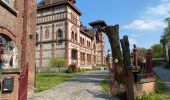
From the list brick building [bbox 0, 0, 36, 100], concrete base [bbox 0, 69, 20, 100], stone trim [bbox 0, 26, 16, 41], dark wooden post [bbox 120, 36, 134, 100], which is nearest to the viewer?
concrete base [bbox 0, 69, 20, 100]

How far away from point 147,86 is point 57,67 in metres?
26.8

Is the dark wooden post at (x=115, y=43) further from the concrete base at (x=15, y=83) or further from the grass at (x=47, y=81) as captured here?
the concrete base at (x=15, y=83)

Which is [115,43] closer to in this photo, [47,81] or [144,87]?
[144,87]

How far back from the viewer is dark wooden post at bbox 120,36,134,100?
12622mm

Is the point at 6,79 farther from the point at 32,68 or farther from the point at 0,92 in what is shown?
the point at 32,68

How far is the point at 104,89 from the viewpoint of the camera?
15102mm

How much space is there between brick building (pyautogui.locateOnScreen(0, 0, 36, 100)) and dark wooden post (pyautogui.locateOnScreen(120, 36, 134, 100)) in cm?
480

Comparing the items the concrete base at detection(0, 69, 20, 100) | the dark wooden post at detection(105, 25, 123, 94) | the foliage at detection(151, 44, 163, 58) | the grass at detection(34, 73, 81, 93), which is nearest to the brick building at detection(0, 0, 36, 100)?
the concrete base at detection(0, 69, 20, 100)

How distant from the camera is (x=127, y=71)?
1305cm

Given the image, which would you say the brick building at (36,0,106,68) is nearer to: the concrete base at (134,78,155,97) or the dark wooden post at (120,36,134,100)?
the concrete base at (134,78,155,97)

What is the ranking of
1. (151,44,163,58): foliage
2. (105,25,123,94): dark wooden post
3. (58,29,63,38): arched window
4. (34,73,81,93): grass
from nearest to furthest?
(105,25,123,94): dark wooden post < (34,73,81,93): grass < (58,29,63,38): arched window < (151,44,163,58): foliage

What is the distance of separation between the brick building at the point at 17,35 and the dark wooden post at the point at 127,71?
15.8 feet

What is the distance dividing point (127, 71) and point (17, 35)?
5536mm

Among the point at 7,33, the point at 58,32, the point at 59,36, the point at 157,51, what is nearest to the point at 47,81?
the point at 7,33
